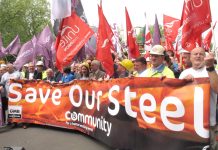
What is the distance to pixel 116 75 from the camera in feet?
36.6

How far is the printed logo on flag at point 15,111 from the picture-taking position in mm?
10156

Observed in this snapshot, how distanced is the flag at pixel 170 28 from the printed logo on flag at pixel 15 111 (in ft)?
22.2

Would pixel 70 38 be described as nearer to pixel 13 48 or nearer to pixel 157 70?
pixel 157 70

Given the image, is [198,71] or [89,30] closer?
[198,71]

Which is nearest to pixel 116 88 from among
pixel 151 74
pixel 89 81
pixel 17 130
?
pixel 151 74

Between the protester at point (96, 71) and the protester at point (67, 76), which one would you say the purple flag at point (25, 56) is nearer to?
the protester at point (67, 76)

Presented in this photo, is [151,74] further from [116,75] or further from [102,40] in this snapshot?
[116,75]

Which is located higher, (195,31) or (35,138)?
(195,31)

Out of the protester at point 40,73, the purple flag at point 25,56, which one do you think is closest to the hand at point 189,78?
the protester at point 40,73

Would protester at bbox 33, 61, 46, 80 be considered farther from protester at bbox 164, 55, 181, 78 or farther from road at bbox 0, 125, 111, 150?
protester at bbox 164, 55, 181, 78

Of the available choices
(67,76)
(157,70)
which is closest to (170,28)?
(67,76)

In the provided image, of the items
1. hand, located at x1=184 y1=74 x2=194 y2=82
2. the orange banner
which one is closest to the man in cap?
the orange banner

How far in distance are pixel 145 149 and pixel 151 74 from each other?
4.21ft

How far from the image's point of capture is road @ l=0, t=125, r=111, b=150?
7.80 metres
